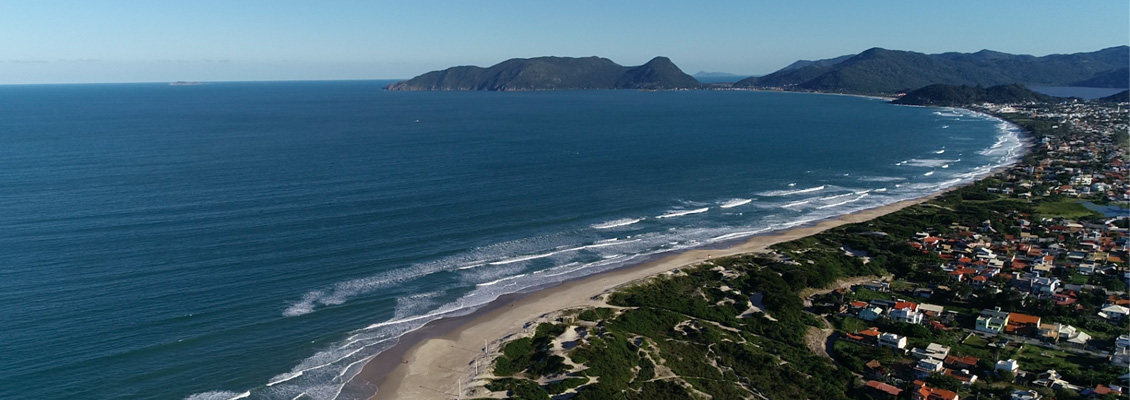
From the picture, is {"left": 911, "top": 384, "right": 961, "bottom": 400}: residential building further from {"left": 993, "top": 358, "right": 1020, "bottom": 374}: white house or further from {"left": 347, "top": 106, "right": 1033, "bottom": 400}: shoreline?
{"left": 347, "top": 106, "right": 1033, "bottom": 400}: shoreline

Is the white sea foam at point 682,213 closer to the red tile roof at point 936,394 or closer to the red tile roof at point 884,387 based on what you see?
the red tile roof at point 884,387

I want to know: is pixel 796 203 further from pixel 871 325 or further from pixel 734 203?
pixel 871 325

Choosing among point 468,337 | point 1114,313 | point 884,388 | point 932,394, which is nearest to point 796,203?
point 1114,313

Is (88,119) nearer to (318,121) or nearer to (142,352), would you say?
(318,121)

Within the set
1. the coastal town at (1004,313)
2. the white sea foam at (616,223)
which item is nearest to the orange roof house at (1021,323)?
the coastal town at (1004,313)

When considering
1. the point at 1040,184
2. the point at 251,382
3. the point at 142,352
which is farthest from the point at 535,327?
the point at 1040,184
